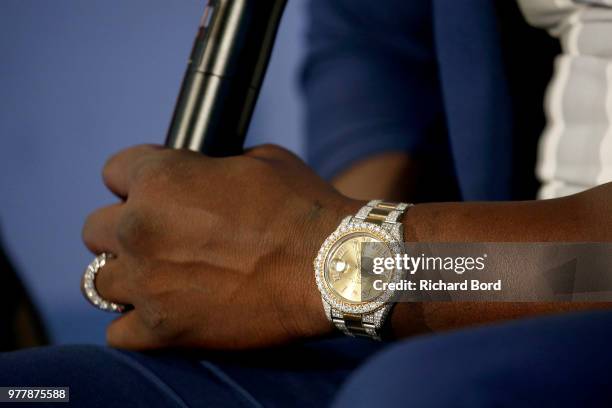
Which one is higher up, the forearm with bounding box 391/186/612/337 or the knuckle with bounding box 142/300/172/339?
the forearm with bounding box 391/186/612/337

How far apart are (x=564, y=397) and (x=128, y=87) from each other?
1.59 metres

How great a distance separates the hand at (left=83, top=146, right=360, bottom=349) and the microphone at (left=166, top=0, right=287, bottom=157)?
0.03 m

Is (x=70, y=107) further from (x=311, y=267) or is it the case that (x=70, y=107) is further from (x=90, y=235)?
(x=311, y=267)

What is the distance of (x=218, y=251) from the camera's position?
572 millimetres

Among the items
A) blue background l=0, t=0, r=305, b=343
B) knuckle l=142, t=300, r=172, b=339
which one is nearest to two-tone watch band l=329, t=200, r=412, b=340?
knuckle l=142, t=300, r=172, b=339

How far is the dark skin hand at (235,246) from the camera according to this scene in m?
0.53

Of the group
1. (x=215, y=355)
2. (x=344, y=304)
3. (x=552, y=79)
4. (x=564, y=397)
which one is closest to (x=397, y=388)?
(x=564, y=397)

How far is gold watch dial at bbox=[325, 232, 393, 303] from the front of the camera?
0.52m

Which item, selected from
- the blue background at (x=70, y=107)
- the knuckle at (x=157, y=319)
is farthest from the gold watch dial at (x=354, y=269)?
the blue background at (x=70, y=107)

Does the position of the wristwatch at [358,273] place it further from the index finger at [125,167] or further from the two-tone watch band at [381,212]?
the index finger at [125,167]

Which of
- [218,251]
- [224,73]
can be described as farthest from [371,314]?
[224,73]

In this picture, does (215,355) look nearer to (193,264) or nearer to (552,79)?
(193,264)

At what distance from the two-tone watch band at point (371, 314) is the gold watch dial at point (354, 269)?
0.01 meters

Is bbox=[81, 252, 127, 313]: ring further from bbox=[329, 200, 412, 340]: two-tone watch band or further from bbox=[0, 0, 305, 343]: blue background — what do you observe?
bbox=[0, 0, 305, 343]: blue background
